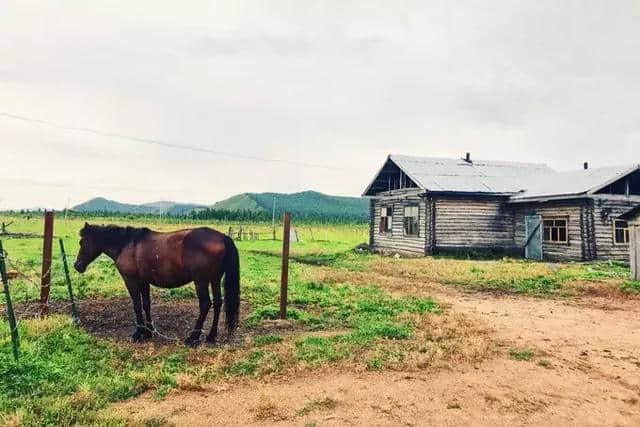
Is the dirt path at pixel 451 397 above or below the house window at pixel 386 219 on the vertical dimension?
below

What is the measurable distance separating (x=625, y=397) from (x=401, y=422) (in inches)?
116

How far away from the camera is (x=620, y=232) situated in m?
21.2

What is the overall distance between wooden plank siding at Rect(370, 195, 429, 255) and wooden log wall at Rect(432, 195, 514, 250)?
82cm

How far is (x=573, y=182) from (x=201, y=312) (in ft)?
76.9

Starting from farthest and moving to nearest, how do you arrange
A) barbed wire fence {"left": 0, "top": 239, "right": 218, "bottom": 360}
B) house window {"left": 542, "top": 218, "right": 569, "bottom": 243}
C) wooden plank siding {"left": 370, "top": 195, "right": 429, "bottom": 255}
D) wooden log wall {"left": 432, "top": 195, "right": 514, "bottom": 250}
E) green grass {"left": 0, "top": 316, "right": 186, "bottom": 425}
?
wooden plank siding {"left": 370, "top": 195, "right": 429, "bottom": 255}
wooden log wall {"left": 432, "top": 195, "right": 514, "bottom": 250}
house window {"left": 542, "top": 218, "right": 569, "bottom": 243}
barbed wire fence {"left": 0, "top": 239, "right": 218, "bottom": 360}
green grass {"left": 0, "top": 316, "right": 186, "bottom": 425}

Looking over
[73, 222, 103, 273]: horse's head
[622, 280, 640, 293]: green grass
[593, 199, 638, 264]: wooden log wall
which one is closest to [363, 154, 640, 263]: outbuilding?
[593, 199, 638, 264]: wooden log wall

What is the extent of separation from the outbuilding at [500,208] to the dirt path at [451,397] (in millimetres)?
16026

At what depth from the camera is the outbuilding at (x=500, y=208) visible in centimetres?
2092

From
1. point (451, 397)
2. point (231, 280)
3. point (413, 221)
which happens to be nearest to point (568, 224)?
point (413, 221)

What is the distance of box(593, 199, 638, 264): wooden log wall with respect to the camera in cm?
2072

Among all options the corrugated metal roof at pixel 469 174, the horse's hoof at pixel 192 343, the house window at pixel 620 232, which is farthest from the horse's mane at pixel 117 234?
the house window at pixel 620 232

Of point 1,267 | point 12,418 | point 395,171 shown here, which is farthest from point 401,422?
point 395,171

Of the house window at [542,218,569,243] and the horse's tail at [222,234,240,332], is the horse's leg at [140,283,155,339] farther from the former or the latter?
the house window at [542,218,569,243]

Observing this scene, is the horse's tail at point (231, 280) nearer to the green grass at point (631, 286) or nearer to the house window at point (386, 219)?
the green grass at point (631, 286)
